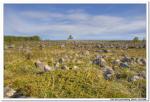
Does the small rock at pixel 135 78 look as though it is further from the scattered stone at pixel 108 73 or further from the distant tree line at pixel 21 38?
the distant tree line at pixel 21 38

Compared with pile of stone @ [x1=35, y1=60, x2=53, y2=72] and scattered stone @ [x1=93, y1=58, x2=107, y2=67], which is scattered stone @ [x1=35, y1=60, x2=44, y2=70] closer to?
pile of stone @ [x1=35, y1=60, x2=53, y2=72]

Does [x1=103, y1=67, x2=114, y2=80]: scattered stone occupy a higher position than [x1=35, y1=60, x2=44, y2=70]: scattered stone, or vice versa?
[x1=35, y1=60, x2=44, y2=70]: scattered stone

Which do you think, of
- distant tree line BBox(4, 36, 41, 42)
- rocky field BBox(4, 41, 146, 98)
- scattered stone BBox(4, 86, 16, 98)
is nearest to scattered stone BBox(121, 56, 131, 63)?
rocky field BBox(4, 41, 146, 98)

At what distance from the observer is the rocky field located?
325 centimetres

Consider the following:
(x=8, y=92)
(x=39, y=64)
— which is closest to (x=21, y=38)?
(x=39, y=64)

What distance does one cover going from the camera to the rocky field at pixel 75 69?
3.25m

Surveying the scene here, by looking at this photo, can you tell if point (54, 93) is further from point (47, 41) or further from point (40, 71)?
point (47, 41)

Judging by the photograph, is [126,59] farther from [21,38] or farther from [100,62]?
[21,38]

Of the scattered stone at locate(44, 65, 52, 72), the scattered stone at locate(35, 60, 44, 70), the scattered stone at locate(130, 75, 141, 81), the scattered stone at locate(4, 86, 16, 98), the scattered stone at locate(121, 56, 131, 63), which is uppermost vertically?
the scattered stone at locate(121, 56, 131, 63)

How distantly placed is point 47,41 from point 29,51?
17cm

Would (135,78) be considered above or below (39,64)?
below

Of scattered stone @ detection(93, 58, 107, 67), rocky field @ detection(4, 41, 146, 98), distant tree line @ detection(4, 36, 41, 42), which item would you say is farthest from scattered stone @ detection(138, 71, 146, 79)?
distant tree line @ detection(4, 36, 41, 42)

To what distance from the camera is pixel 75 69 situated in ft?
10.8

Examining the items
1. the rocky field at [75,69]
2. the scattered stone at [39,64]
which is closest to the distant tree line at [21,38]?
the rocky field at [75,69]
